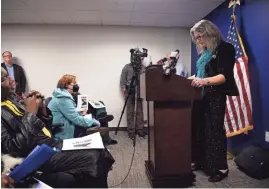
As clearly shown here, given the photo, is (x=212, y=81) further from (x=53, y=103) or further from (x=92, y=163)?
(x=53, y=103)

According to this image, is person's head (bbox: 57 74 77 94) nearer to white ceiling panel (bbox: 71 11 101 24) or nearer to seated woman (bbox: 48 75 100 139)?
seated woman (bbox: 48 75 100 139)

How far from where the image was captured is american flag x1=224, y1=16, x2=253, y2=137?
8.61 feet

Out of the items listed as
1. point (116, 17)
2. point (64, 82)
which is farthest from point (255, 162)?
point (116, 17)

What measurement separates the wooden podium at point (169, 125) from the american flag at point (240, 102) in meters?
1.10

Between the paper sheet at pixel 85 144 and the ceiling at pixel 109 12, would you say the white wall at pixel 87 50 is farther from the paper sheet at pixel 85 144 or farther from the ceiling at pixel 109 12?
the paper sheet at pixel 85 144

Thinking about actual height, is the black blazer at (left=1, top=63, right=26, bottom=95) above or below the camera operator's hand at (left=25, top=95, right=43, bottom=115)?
above

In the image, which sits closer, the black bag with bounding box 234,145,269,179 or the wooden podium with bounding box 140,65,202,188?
the wooden podium with bounding box 140,65,202,188

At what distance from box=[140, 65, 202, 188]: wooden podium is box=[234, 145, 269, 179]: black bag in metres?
0.69

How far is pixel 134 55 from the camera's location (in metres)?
3.87

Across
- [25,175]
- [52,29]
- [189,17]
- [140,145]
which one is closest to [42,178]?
[25,175]

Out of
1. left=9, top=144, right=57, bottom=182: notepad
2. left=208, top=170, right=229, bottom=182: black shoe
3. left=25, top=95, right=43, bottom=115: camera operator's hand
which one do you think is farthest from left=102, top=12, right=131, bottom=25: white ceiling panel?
left=9, top=144, right=57, bottom=182: notepad

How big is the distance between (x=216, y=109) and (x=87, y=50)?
10.5 ft

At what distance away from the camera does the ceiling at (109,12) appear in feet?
10.6

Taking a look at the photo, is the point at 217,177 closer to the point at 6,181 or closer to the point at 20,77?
the point at 6,181
